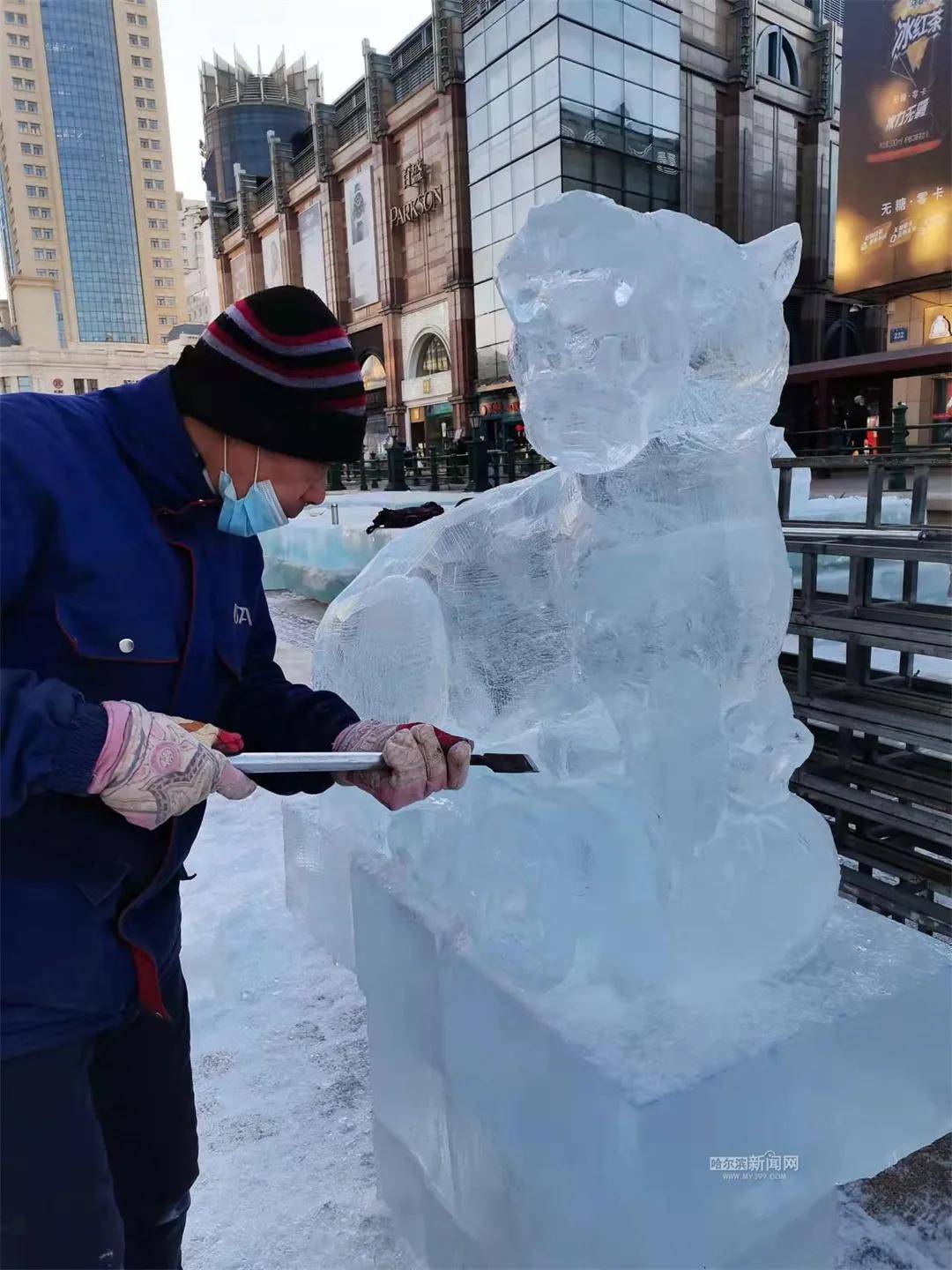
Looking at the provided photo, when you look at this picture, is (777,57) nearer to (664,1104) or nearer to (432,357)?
(432,357)

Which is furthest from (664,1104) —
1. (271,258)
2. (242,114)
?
(242,114)

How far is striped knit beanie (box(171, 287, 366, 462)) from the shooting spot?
3.54ft

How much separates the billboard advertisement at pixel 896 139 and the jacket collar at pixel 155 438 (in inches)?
673

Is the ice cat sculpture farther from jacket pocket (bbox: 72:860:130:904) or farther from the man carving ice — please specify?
jacket pocket (bbox: 72:860:130:904)

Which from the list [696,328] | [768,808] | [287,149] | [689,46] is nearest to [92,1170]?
[768,808]

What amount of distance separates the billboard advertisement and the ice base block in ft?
55.7

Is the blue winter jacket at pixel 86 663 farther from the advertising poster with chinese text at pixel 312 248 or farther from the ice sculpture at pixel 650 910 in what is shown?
the advertising poster with chinese text at pixel 312 248

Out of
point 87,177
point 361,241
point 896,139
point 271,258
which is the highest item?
point 87,177

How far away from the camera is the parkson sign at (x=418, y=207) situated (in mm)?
21984

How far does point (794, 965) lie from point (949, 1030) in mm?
269

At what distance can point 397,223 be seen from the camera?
24.1m

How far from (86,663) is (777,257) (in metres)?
1.23

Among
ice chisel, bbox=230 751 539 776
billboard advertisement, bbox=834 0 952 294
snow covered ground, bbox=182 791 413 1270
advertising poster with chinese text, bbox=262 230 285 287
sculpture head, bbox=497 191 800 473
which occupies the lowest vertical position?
snow covered ground, bbox=182 791 413 1270

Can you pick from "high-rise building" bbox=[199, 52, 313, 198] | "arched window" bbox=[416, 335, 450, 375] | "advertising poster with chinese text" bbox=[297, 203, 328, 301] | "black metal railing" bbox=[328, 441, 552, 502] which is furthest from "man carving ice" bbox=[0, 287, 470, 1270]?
"high-rise building" bbox=[199, 52, 313, 198]
